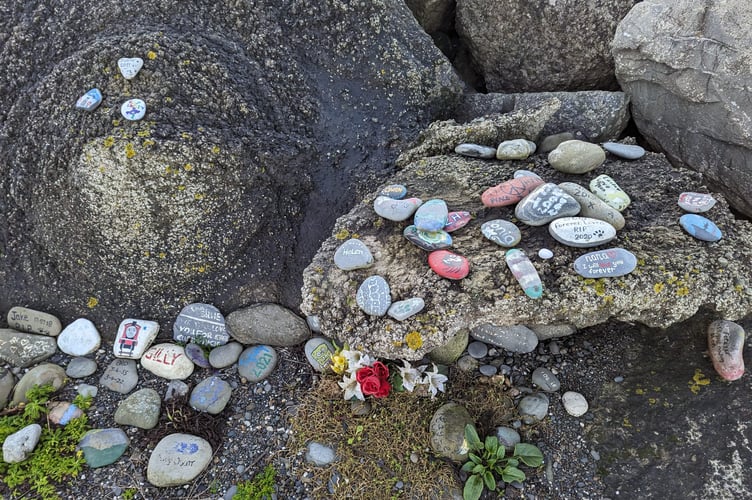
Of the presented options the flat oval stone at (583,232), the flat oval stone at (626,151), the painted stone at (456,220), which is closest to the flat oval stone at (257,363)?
the painted stone at (456,220)

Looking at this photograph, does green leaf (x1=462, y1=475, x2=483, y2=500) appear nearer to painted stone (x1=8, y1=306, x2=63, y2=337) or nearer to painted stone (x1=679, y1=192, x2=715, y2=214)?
painted stone (x1=679, y1=192, x2=715, y2=214)

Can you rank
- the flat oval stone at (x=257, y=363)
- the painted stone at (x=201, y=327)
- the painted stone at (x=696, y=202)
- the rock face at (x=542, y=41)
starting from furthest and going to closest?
the rock face at (x=542, y=41), the painted stone at (x=201, y=327), the flat oval stone at (x=257, y=363), the painted stone at (x=696, y=202)

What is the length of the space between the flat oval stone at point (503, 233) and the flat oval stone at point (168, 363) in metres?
2.15

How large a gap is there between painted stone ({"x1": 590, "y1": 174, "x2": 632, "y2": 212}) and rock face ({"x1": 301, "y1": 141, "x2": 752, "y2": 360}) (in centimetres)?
7

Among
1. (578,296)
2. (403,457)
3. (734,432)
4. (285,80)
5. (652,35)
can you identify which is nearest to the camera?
(578,296)

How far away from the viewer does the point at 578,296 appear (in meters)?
2.34

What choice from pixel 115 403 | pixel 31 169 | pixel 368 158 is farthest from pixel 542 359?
pixel 31 169

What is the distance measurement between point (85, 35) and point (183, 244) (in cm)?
151

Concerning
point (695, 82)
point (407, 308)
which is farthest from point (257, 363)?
point (695, 82)

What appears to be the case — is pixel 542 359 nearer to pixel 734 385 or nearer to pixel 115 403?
pixel 734 385

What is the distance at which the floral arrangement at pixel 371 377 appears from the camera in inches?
114

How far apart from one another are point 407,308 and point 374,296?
0.60 ft

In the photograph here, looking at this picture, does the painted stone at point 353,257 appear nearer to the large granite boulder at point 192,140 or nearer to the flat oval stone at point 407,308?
the flat oval stone at point 407,308

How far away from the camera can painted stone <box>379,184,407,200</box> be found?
2.82 meters
